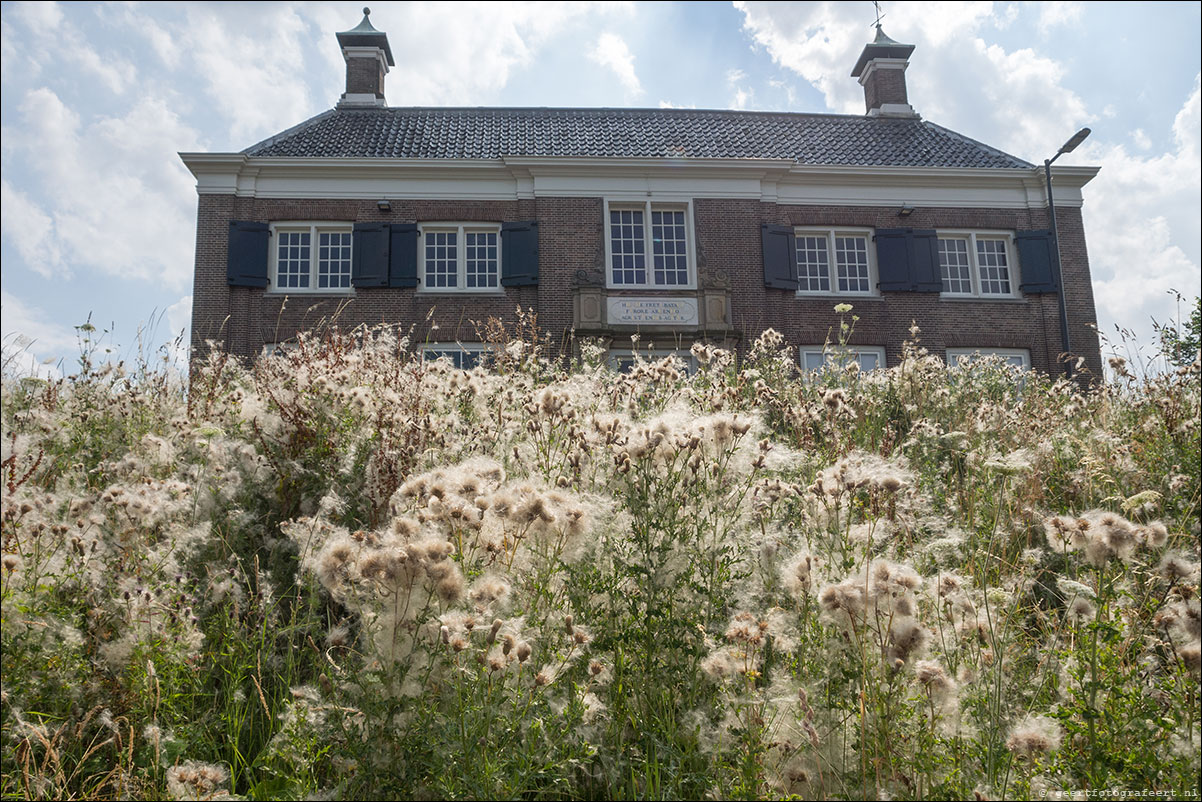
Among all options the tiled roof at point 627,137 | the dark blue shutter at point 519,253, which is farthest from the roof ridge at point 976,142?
the dark blue shutter at point 519,253

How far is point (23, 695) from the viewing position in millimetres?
2580

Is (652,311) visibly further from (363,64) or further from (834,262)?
(363,64)

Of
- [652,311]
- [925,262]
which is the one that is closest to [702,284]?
[652,311]

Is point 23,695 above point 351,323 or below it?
below

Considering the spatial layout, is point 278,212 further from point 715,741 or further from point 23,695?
point 715,741

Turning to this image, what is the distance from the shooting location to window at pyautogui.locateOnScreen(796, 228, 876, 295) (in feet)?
62.2

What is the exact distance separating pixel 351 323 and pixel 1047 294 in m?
17.5

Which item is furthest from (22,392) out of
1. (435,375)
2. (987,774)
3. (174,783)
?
(987,774)

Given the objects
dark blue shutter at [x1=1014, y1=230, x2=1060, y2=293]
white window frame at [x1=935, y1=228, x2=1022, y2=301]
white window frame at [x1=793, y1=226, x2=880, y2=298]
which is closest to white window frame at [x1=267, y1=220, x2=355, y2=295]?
white window frame at [x1=793, y1=226, x2=880, y2=298]

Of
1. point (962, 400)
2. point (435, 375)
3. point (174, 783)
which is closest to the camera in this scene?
point (174, 783)

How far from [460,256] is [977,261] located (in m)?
13.6

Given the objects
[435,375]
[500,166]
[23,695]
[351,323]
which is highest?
[500,166]

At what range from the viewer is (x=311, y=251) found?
18172 mm

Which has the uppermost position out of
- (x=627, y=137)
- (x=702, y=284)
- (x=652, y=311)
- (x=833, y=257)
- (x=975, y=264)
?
(x=627, y=137)
